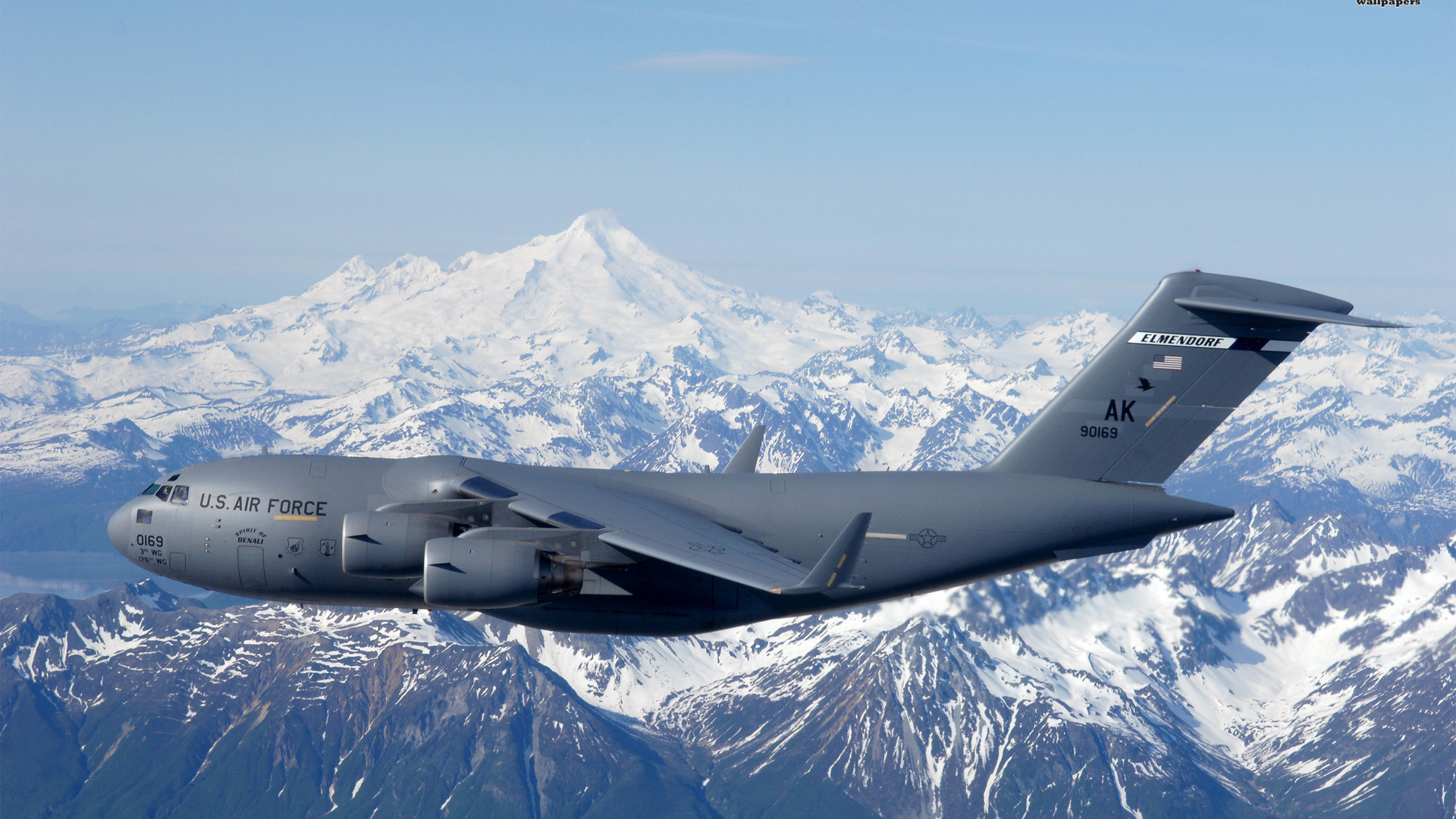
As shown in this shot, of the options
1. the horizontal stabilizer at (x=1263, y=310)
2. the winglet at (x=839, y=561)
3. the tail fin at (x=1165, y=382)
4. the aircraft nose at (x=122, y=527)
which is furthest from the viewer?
the aircraft nose at (x=122, y=527)

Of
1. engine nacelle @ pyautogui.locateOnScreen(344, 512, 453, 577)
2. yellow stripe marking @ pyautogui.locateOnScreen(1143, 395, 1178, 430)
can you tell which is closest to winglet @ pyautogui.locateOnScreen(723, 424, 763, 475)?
engine nacelle @ pyautogui.locateOnScreen(344, 512, 453, 577)

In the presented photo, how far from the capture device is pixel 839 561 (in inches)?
621

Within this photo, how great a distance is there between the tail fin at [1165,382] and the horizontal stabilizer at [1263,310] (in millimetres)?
30

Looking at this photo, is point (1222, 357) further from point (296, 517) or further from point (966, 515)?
point (296, 517)

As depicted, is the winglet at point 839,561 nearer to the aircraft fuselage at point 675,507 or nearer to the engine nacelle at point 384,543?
the aircraft fuselage at point 675,507

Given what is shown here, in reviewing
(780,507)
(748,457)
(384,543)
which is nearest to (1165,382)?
(780,507)

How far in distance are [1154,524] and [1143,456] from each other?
4.57 feet

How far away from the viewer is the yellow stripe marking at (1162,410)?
882 inches

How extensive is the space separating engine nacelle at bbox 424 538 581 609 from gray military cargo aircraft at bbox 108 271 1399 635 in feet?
3.30

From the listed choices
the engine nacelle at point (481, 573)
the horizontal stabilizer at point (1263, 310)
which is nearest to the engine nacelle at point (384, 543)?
the engine nacelle at point (481, 573)

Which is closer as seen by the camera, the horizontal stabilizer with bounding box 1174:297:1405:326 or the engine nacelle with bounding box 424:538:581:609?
the engine nacelle with bounding box 424:538:581:609

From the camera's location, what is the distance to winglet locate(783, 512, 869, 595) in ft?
51.1

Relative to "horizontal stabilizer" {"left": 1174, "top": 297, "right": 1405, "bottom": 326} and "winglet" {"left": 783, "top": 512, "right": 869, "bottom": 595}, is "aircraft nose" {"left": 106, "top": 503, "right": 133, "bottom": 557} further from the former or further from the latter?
"horizontal stabilizer" {"left": 1174, "top": 297, "right": 1405, "bottom": 326}

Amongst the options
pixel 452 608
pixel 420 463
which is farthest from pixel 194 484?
pixel 452 608
